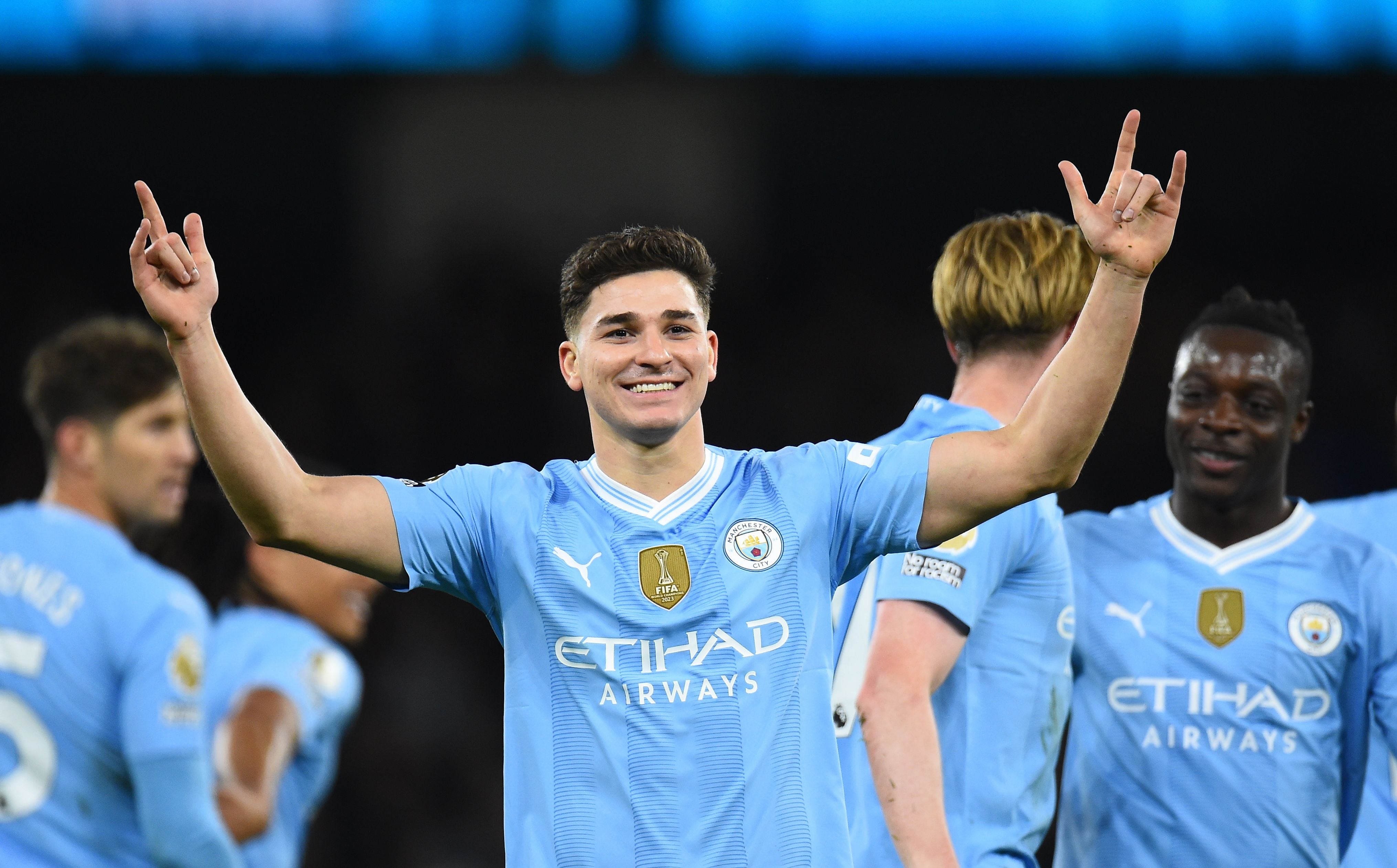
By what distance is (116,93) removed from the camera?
12141 mm

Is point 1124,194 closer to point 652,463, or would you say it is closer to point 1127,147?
point 1127,147

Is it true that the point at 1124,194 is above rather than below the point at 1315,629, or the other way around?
above

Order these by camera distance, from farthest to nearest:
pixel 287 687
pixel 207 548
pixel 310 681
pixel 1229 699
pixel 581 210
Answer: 1. pixel 581 210
2. pixel 207 548
3. pixel 310 681
4. pixel 287 687
5. pixel 1229 699

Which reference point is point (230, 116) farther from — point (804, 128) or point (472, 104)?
point (804, 128)

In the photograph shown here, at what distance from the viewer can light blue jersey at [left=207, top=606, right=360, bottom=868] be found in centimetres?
557

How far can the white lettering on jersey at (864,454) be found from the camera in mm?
2990

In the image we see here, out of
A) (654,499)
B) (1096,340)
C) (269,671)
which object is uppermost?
(1096,340)

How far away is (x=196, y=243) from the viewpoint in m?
2.70

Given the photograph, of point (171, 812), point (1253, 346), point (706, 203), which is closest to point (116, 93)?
point (706, 203)

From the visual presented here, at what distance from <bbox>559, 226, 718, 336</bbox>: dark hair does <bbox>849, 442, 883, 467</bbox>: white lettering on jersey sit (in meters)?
0.39

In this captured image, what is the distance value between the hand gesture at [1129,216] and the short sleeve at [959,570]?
32.1 inches

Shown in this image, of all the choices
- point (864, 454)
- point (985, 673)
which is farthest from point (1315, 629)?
point (864, 454)

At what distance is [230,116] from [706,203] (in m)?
3.73

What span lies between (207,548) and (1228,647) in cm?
393
